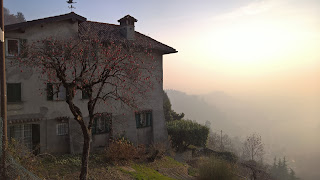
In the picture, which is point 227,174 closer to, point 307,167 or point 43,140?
point 43,140

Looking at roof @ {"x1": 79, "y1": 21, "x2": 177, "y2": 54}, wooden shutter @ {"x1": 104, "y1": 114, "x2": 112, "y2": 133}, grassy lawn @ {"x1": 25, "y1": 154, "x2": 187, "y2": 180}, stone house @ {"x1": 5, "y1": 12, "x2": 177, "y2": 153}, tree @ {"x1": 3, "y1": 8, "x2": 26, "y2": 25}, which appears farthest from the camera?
tree @ {"x1": 3, "y1": 8, "x2": 26, "y2": 25}

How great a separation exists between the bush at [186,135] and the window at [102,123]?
31.5ft

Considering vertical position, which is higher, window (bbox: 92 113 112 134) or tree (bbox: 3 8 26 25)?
tree (bbox: 3 8 26 25)

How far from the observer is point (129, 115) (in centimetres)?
1909

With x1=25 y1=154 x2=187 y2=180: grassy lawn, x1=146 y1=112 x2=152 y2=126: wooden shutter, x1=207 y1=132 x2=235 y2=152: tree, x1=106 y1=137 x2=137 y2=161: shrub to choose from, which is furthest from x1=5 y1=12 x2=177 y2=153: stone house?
x1=207 y1=132 x2=235 y2=152: tree

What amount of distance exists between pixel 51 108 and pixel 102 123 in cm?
384

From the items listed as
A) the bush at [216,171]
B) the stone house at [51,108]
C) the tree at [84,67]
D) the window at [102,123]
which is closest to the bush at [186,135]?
the stone house at [51,108]

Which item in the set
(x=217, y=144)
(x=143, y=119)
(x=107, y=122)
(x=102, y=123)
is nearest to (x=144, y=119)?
(x=143, y=119)

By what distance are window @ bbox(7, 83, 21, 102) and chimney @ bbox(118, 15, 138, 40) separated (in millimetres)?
8646

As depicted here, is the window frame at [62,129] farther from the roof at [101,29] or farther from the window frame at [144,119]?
the roof at [101,29]

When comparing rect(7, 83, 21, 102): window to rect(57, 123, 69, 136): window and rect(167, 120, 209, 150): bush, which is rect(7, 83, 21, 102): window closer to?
rect(57, 123, 69, 136): window

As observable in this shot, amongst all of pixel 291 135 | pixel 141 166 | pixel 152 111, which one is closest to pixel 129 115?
pixel 152 111

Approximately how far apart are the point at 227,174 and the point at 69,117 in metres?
10.8

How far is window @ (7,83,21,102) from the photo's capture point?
14080mm
